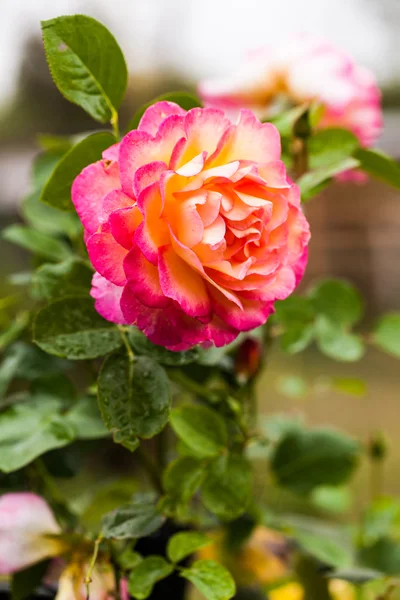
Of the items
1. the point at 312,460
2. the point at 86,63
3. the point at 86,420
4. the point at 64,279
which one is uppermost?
the point at 86,63

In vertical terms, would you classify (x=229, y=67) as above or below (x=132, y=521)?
above

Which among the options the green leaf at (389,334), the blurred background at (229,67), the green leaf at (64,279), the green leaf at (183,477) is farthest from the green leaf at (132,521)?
the blurred background at (229,67)

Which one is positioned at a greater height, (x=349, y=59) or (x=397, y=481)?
(x=349, y=59)

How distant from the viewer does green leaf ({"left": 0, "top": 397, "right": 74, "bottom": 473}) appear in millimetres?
319

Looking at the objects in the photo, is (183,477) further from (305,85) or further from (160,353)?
(305,85)

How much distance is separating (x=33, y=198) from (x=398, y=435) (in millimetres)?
820

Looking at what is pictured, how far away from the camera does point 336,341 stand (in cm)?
45

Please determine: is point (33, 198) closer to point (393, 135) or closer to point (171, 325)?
point (171, 325)

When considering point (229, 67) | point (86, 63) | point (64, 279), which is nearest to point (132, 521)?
point (64, 279)

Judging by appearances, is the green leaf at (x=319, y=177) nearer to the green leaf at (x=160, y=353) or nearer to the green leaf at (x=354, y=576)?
the green leaf at (x=160, y=353)

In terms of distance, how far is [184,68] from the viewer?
1038 millimetres

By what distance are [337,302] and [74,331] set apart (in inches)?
10.1

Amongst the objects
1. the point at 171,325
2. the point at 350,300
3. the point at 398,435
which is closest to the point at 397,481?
the point at 398,435

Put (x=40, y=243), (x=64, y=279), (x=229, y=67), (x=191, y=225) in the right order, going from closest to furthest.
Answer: (x=191, y=225) → (x=64, y=279) → (x=40, y=243) → (x=229, y=67)
